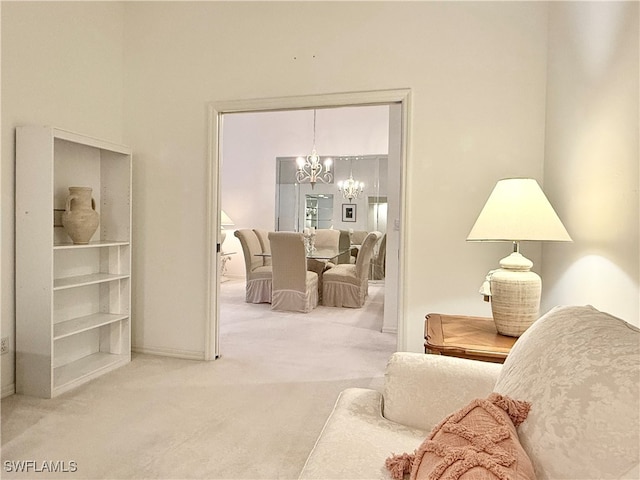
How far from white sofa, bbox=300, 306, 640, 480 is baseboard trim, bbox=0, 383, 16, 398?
89.8 inches

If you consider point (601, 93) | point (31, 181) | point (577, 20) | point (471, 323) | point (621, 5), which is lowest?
point (471, 323)

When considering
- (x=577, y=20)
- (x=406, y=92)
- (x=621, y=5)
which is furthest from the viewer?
(x=406, y=92)

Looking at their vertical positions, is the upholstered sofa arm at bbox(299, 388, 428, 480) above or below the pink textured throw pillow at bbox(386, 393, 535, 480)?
below

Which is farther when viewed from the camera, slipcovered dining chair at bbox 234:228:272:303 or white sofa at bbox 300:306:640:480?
slipcovered dining chair at bbox 234:228:272:303

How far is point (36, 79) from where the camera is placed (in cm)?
269

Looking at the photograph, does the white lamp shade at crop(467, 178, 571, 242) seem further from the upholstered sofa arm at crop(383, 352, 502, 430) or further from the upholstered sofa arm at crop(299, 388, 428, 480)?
the upholstered sofa arm at crop(299, 388, 428, 480)

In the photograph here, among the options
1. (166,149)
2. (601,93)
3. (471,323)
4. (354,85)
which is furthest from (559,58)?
(166,149)

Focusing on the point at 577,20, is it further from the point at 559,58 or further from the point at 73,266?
the point at 73,266

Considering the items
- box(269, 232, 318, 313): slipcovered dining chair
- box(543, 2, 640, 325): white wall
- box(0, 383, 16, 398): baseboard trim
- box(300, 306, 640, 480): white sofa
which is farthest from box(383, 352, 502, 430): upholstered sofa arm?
box(269, 232, 318, 313): slipcovered dining chair

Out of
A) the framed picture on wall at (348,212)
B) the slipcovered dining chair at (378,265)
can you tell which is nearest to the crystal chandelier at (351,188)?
the framed picture on wall at (348,212)

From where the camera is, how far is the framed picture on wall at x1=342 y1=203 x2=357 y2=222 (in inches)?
297

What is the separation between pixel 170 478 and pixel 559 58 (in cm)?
293

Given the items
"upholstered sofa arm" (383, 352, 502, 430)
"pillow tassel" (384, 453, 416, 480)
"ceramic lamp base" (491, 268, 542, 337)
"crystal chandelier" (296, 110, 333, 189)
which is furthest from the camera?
"crystal chandelier" (296, 110, 333, 189)

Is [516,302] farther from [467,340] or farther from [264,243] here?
[264,243]
